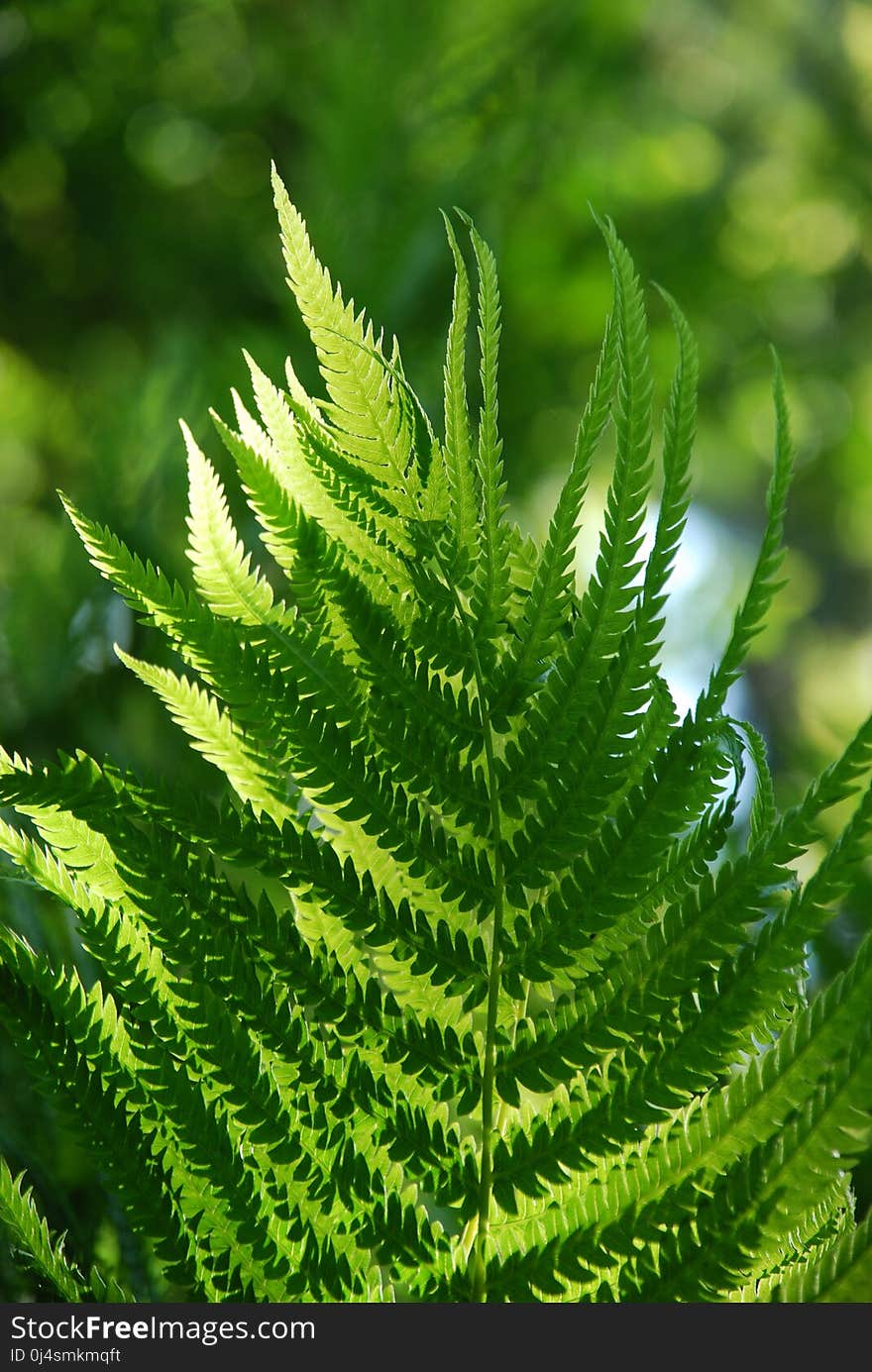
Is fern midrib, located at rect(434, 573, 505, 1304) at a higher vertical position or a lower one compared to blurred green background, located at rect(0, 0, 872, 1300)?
lower

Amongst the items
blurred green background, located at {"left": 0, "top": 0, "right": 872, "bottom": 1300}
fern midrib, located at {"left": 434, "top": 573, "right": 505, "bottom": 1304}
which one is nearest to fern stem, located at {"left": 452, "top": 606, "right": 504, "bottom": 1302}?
fern midrib, located at {"left": 434, "top": 573, "right": 505, "bottom": 1304}

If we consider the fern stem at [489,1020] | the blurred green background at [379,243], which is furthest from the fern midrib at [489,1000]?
the blurred green background at [379,243]

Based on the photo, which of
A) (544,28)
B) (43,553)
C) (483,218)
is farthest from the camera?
(544,28)

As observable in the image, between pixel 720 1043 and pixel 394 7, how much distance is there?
3.12ft

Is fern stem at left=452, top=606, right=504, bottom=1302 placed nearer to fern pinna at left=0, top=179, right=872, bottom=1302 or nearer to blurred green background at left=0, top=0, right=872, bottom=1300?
fern pinna at left=0, top=179, right=872, bottom=1302

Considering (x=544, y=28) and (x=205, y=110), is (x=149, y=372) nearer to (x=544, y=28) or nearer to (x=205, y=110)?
(x=544, y=28)

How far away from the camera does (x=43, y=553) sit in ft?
2.67

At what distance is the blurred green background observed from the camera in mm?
734

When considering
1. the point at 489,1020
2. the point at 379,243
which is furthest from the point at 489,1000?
the point at 379,243

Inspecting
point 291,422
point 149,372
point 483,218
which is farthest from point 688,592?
point 291,422

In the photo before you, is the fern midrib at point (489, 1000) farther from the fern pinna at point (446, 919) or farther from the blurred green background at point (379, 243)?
the blurred green background at point (379, 243)

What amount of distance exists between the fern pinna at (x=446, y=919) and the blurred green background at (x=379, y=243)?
93 millimetres

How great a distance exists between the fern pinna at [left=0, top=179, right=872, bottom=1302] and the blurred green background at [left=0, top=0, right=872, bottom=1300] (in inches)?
3.6

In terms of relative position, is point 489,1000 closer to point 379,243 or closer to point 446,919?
point 446,919
